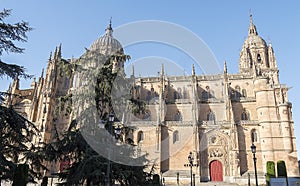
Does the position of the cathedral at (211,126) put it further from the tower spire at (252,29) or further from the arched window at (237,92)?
the tower spire at (252,29)

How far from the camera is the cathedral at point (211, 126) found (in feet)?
104

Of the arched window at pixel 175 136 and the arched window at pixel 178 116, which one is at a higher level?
the arched window at pixel 178 116

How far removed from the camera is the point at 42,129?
33.8m

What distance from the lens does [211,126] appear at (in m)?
33.9

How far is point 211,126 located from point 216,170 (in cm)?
565

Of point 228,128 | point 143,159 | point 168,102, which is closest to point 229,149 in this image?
point 228,128

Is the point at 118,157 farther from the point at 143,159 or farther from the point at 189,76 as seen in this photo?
the point at 189,76

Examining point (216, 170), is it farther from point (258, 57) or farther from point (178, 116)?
point (258, 57)

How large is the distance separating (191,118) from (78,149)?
25.3m

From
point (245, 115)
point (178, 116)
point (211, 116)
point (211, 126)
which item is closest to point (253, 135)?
point (245, 115)

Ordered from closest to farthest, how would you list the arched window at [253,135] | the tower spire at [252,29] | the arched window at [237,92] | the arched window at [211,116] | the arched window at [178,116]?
the arched window at [253,135], the arched window at [211,116], the arched window at [178,116], the arched window at [237,92], the tower spire at [252,29]

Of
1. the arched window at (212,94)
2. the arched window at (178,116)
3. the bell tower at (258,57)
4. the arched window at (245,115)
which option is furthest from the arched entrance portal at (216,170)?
the bell tower at (258,57)

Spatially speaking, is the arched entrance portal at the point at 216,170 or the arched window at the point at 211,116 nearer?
the arched entrance portal at the point at 216,170

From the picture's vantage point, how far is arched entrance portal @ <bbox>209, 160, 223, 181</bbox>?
3217cm
